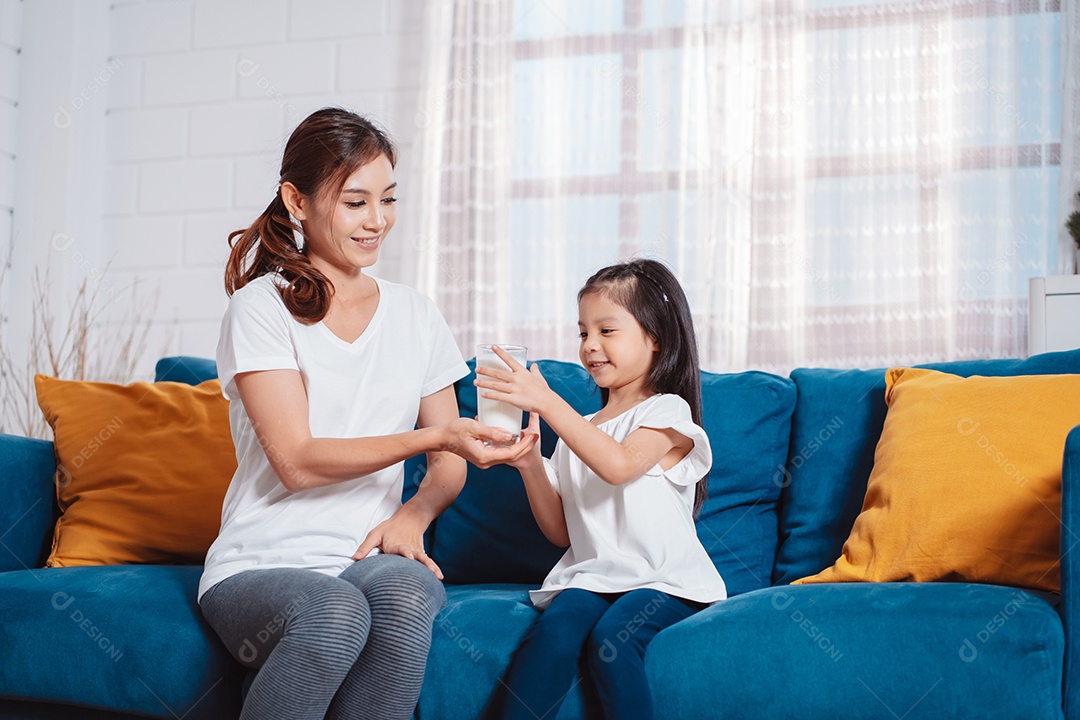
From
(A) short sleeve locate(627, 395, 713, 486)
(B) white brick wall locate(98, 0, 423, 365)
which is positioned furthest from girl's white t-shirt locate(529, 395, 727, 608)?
(B) white brick wall locate(98, 0, 423, 365)

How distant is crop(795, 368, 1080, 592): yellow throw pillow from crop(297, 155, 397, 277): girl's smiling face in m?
0.93

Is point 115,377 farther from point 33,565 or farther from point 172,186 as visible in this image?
point 33,565

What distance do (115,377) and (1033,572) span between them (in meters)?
2.78

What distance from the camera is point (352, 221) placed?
1.65 metres

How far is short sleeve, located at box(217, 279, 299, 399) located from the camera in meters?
1.54

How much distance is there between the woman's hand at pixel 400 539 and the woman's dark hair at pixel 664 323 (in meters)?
0.48

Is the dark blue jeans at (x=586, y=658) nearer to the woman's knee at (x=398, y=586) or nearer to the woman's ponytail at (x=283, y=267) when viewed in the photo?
the woman's knee at (x=398, y=586)

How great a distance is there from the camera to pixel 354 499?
160 cm

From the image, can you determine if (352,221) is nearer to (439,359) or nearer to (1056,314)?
(439,359)

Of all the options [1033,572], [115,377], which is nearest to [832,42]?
[1033,572]

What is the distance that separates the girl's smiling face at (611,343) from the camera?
175 cm

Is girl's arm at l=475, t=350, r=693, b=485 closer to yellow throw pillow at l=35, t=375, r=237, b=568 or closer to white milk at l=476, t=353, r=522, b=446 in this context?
white milk at l=476, t=353, r=522, b=446

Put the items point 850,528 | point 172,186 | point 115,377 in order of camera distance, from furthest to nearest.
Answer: point 172,186
point 115,377
point 850,528

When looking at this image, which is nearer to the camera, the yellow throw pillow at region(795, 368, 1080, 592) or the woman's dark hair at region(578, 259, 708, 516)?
the yellow throw pillow at region(795, 368, 1080, 592)
